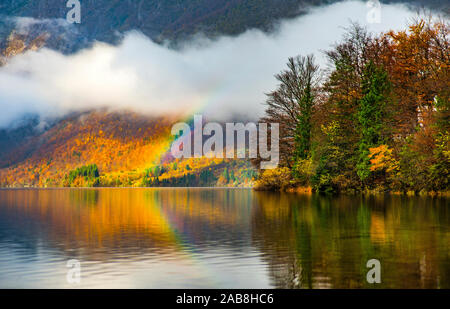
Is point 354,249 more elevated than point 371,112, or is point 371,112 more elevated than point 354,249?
point 371,112

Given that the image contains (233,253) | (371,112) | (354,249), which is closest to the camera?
(233,253)

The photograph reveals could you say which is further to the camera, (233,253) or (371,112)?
(371,112)

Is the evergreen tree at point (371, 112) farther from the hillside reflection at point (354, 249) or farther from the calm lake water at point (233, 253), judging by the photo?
the calm lake water at point (233, 253)

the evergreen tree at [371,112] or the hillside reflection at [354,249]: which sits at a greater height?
the evergreen tree at [371,112]

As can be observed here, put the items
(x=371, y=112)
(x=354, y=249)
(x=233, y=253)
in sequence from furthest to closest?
(x=371, y=112)
(x=354, y=249)
(x=233, y=253)

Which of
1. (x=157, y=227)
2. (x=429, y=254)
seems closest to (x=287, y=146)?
(x=157, y=227)

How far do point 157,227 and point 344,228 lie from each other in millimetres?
9389

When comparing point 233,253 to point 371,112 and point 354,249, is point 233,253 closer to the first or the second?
point 354,249

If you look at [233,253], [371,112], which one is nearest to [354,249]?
[233,253]

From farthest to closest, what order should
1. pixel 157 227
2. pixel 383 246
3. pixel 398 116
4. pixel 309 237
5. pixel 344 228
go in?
pixel 398 116, pixel 157 227, pixel 344 228, pixel 309 237, pixel 383 246

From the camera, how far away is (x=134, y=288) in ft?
45.1

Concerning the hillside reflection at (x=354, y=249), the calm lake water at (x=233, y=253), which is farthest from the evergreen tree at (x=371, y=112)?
the calm lake water at (x=233, y=253)

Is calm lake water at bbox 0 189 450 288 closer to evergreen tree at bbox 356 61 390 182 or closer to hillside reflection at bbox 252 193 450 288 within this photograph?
hillside reflection at bbox 252 193 450 288
